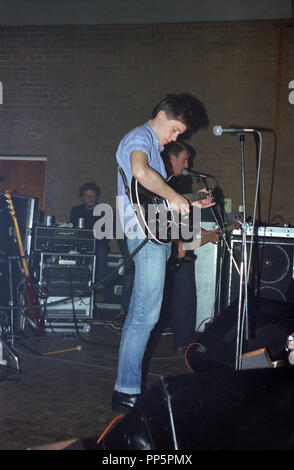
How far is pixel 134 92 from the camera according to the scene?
6.65 m

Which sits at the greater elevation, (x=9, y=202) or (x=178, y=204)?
(x=9, y=202)

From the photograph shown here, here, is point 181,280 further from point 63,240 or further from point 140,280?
point 140,280

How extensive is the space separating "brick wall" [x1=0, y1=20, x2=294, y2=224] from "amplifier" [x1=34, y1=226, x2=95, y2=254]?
168 cm

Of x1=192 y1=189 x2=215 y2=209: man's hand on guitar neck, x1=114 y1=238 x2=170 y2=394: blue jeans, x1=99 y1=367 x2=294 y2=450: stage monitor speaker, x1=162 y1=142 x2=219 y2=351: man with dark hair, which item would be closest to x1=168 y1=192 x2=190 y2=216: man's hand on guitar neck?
x1=114 y1=238 x2=170 y2=394: blue jeans

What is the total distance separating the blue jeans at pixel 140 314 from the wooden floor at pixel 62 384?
0.73ft

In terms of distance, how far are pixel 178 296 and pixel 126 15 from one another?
421cm

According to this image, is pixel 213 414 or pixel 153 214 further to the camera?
pixel 153 214

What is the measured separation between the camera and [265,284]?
451cm

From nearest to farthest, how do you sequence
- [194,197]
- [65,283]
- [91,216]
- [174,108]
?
[174,108] → [194,197] → [65,283] → [91,216]

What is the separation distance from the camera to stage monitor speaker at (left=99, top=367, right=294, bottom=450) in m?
1.42

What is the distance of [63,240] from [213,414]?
12.2ft

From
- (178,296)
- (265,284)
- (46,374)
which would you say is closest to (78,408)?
(46,374)

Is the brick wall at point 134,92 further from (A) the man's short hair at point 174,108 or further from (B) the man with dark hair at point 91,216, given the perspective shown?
(A) the man's short hair at point 174,108

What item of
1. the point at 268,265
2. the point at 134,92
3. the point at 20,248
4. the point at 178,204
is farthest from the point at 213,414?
the point at 134,92
